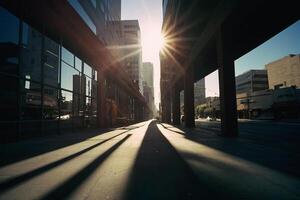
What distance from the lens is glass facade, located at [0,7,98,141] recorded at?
391 inches

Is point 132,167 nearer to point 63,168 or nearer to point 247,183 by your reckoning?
point 63,168

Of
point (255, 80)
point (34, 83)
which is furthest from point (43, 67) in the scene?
point (255, 80)

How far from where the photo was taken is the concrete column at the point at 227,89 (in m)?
10.3

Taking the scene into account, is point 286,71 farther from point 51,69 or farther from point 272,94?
point 51,69

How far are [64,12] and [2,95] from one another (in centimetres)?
564

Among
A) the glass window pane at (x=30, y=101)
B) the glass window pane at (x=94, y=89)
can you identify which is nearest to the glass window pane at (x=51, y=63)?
the glass window pane at (x=30, y=101)

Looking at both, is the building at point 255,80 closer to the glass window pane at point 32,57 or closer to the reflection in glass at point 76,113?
the reflection in glass at point 76,113

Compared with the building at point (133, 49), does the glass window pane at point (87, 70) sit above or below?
below

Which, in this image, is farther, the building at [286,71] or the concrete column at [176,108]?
the building at [286,71]

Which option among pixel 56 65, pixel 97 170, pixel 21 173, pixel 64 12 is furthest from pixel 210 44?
pixel 21 173

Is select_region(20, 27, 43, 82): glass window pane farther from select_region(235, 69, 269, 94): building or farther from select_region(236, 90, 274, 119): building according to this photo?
select_region(235, 69, 269, 94): building

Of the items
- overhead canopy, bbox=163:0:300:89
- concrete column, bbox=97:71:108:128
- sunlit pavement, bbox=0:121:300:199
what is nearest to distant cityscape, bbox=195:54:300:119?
overhead canopy, bbox=163:0:300:89

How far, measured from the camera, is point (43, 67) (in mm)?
12766

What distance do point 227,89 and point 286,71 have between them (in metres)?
83.2
